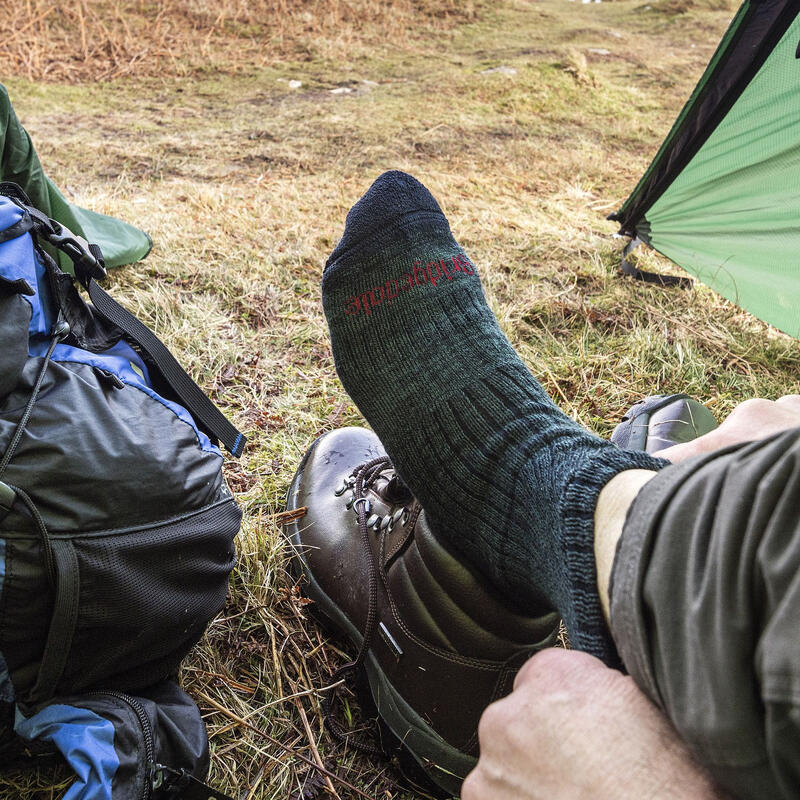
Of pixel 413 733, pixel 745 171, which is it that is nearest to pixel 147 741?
pixel 413 733

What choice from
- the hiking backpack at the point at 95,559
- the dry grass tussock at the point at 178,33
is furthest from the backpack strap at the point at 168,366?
the dry grass tussock at the point at 178,33

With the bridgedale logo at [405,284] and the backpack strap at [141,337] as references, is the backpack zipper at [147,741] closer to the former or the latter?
the backpack strap at [141,337]

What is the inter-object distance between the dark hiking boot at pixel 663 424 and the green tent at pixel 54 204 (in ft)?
4.74

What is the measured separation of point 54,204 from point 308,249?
30.2 inches

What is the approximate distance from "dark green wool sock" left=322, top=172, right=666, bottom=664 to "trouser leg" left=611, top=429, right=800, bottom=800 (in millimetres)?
100

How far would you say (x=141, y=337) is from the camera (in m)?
1.01

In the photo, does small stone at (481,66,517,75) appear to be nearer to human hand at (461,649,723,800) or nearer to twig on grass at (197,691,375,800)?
twig on grass at (197,691,375,800)

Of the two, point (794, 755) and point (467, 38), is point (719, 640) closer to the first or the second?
point (794, 755)

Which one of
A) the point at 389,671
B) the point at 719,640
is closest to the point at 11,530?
the point at 389,671

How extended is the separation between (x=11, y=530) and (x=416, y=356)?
1.98ft

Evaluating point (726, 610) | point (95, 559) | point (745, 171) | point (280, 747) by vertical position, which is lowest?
point (280, 747)

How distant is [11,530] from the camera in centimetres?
67

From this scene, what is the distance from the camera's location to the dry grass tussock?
484cm

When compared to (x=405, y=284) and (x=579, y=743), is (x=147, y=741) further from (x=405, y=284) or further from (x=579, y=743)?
(x=405, y=284)
